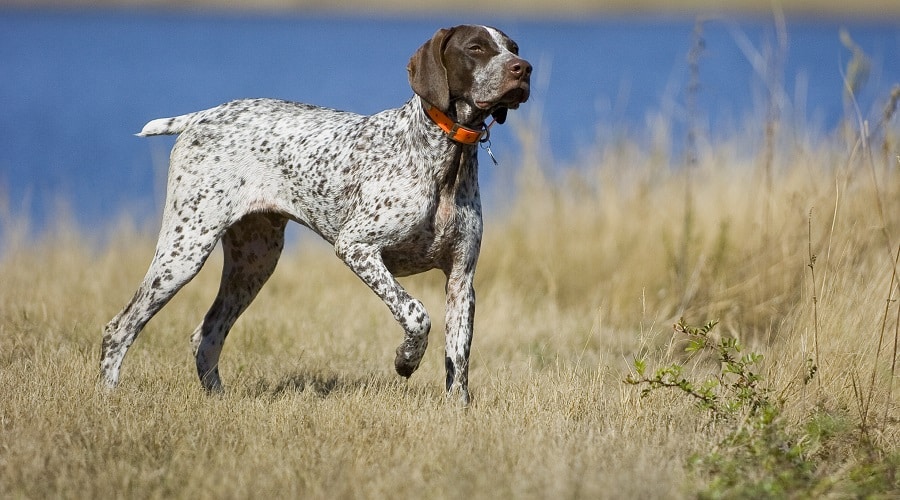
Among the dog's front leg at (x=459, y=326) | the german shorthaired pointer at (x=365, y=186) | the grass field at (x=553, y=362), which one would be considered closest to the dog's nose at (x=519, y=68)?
the german shorthaired pointer at (x=365, y=186)

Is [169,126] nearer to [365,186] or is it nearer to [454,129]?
[365,186]

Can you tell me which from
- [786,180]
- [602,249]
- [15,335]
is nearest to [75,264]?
[15,335]

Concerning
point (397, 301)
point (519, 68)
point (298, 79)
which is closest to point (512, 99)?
point (519, 68)

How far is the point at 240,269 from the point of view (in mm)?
6035

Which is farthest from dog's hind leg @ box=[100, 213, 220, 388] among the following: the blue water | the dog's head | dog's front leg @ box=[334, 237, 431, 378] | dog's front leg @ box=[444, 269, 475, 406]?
the blue water

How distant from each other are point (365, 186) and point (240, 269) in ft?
3.87

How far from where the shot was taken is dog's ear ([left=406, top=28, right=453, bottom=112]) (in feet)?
16.3

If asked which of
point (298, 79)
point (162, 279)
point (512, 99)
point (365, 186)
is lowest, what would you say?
point (162, 279)

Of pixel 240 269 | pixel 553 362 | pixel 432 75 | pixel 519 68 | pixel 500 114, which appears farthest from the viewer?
pixel 553 362

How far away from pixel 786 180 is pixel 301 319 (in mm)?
3442

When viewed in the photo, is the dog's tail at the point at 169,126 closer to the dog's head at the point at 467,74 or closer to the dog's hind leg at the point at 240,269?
the dog's hind leg at the point at 240,269

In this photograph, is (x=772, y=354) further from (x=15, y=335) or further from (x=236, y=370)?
(x=15, y=335)

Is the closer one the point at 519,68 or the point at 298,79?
the point at 519,68

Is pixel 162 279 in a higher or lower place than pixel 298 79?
lower
